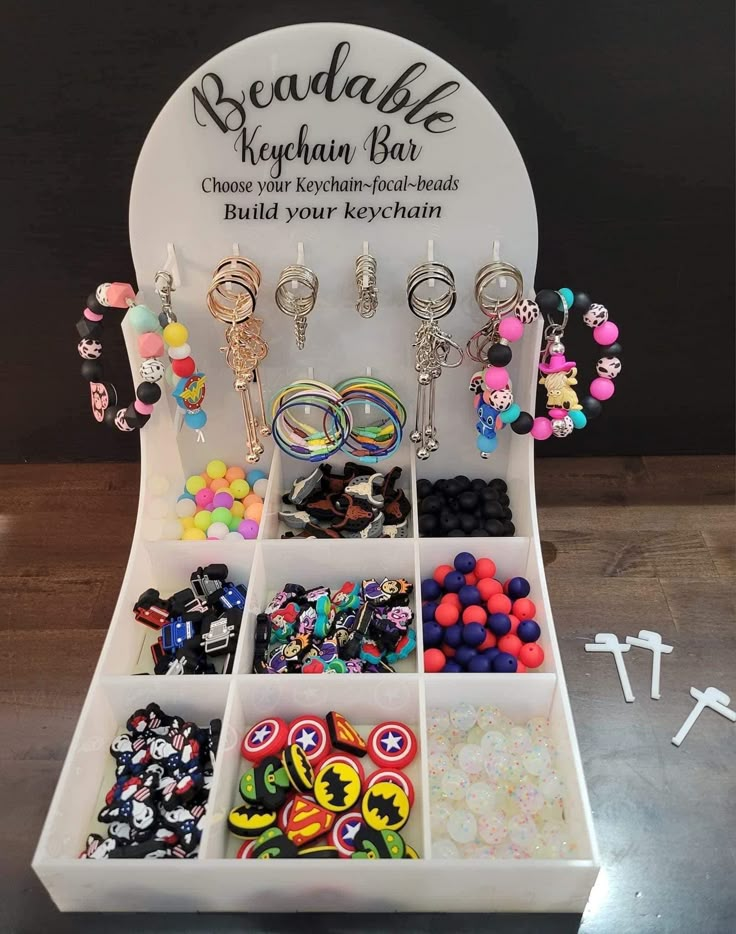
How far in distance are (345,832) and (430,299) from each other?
1.09 m

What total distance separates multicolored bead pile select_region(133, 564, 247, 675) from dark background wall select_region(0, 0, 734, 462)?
0.87 meters

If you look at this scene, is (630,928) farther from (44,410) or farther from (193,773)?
(44,410)

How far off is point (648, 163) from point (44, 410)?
76.3 inches

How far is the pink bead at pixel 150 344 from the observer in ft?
5.34

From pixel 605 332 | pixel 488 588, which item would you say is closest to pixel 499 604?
pixel 488 588

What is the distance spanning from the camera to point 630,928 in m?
1.43

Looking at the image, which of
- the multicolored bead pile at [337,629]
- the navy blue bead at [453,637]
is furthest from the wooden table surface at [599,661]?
the multicolored bead pile at [337,629]

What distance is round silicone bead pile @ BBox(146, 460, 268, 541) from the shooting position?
74.4 inches

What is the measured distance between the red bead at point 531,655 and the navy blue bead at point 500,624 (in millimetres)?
59

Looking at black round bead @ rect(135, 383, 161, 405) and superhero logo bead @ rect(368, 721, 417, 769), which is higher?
black round bead @ rect(135, 383, 161, 405)

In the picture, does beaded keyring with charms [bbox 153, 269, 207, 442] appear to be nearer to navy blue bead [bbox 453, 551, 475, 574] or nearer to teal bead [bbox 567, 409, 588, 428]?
navy blue bead [bbox 453, 551, 475, 574]

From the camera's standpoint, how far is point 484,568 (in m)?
1.82

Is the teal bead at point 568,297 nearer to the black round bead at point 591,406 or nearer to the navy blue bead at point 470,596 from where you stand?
the black round bead at point 591,406

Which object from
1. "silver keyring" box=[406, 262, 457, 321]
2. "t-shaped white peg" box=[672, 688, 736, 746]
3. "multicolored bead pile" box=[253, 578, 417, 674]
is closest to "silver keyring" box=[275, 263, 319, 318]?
"silver keyring" box=[406, 262, 457, 321]
